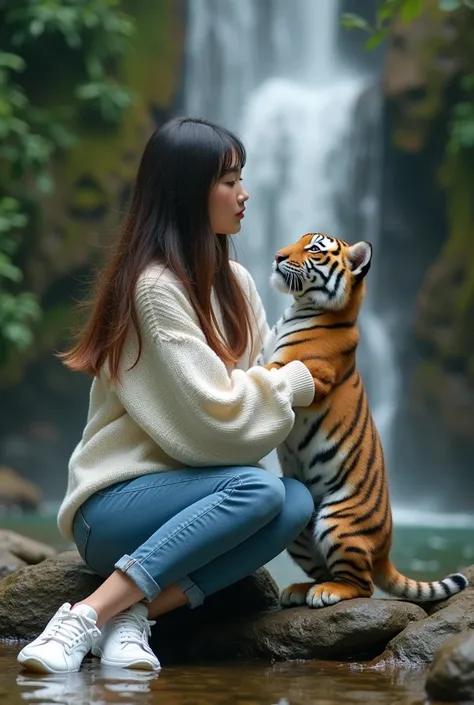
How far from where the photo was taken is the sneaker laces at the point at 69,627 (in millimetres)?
2717

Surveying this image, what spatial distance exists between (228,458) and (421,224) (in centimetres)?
961

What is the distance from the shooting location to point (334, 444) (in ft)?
10.3

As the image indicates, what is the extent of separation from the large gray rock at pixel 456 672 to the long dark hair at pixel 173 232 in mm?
1066

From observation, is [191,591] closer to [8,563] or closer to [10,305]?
[8,563]

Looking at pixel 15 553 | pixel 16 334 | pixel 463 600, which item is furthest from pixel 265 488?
pixel 16 334

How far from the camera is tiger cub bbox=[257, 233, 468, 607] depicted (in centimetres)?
308

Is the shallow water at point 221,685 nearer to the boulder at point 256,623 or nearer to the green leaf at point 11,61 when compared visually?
the boulder at point 256,623

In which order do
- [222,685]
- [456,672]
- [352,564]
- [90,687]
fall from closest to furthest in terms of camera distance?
1. [456,672]
2. [90,687]
3. [222,685]
4. [352,564]

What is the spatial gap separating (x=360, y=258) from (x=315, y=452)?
0.58 m

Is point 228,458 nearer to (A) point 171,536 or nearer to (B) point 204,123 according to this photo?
(A) point 171,536

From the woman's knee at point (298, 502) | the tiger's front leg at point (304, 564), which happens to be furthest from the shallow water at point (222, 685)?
the woman's knee at point (298, 502)

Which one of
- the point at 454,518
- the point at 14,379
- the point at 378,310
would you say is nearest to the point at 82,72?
the point at 14,379

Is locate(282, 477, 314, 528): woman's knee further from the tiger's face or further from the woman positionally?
the tiger's face

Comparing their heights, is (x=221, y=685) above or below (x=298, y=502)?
below
